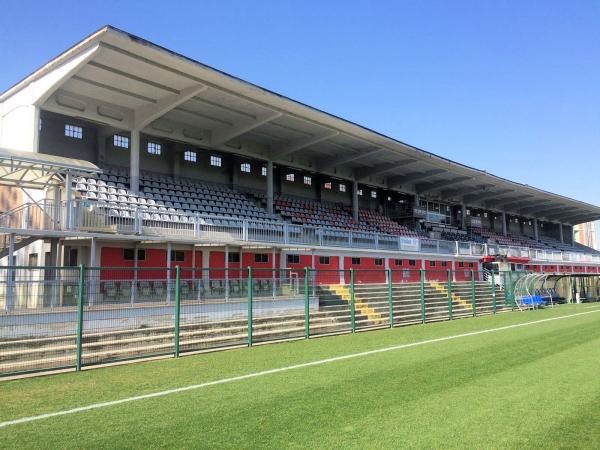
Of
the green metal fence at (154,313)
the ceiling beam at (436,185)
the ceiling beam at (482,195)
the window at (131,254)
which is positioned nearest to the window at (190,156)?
the window at (131,254)

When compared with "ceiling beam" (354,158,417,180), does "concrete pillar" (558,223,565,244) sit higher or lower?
lower

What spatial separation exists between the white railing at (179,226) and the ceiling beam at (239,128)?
5.64 meters

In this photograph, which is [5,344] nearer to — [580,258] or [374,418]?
[374,418]

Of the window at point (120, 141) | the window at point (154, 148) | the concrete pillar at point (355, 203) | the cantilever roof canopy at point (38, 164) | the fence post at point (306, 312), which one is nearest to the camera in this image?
the fence post at point (306, 312)

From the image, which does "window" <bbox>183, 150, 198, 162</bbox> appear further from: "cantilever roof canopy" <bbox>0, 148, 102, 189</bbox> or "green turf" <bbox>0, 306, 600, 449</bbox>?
"green turf" <bbox>0, 306, 600, 449</bbox>

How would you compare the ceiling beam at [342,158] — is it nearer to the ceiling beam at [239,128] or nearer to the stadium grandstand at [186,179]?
the stadium grandstand at [186,179]

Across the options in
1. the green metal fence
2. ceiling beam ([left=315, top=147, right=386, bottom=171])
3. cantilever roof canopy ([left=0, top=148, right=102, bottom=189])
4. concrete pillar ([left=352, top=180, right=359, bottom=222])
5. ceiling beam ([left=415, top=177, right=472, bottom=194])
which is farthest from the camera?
ceiling beam ([left=415, top=177, right=472, bottom=194])

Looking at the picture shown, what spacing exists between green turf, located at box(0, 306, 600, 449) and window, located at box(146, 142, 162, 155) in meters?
17.2

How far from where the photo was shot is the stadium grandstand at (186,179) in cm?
1706

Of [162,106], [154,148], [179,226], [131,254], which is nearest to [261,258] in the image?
[179,226]

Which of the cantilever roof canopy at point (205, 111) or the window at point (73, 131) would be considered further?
the window at point (73, 131)

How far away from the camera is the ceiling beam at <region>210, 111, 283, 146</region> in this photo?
25781 millimetres

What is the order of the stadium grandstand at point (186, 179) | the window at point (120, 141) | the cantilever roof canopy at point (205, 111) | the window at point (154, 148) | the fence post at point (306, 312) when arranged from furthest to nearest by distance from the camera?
the window at point (154, 148)
the window at point (120, 141)
the cantilever roof canopy at point (205, 111)
the stadium grandstand at point (186, 179)
the fence post at point (306, 312)

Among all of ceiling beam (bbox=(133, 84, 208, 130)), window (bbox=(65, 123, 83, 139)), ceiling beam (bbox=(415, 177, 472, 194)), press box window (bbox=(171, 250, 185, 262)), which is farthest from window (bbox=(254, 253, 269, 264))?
ceiling beam (bbox=(415, 177, 472, 194))
